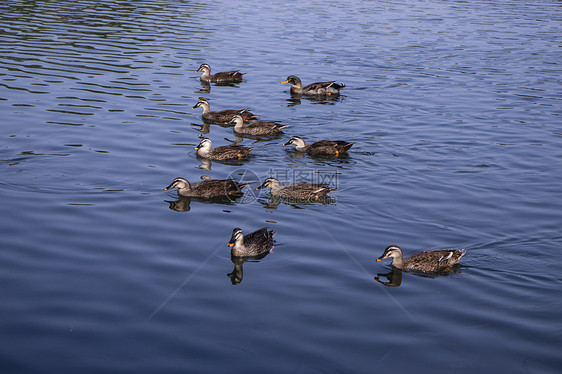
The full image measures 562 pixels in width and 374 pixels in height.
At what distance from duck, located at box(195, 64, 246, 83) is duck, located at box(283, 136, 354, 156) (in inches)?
328

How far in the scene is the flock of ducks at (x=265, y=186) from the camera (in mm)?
10625

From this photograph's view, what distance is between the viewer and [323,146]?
16594 mm

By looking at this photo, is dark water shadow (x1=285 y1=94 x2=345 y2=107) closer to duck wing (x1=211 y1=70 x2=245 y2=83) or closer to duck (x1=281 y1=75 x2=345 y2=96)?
duck (x1=281 y1=75 x2=345 y2=96)

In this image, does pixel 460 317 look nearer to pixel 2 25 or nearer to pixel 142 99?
pixel 142 99

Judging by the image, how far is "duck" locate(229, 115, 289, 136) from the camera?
61.5ft

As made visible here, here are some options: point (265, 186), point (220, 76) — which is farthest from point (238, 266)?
point (220, 76)

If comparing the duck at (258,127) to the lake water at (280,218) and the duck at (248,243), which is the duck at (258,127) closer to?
the lake water at (280,218)

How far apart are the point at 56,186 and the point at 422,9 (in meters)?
35.9

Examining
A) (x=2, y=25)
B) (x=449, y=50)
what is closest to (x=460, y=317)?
(x=449, y=50)

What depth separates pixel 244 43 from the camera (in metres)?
31.9

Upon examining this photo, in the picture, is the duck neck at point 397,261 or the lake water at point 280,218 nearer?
the lake water at point 280,218

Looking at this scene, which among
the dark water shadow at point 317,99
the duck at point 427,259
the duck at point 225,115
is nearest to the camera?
the duck at point 427,259

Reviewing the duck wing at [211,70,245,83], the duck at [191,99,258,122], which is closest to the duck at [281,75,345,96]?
the duck wing at [211,70,245,83]

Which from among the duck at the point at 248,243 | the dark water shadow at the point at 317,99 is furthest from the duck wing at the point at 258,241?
the dark water shadow at the point at 317,99
